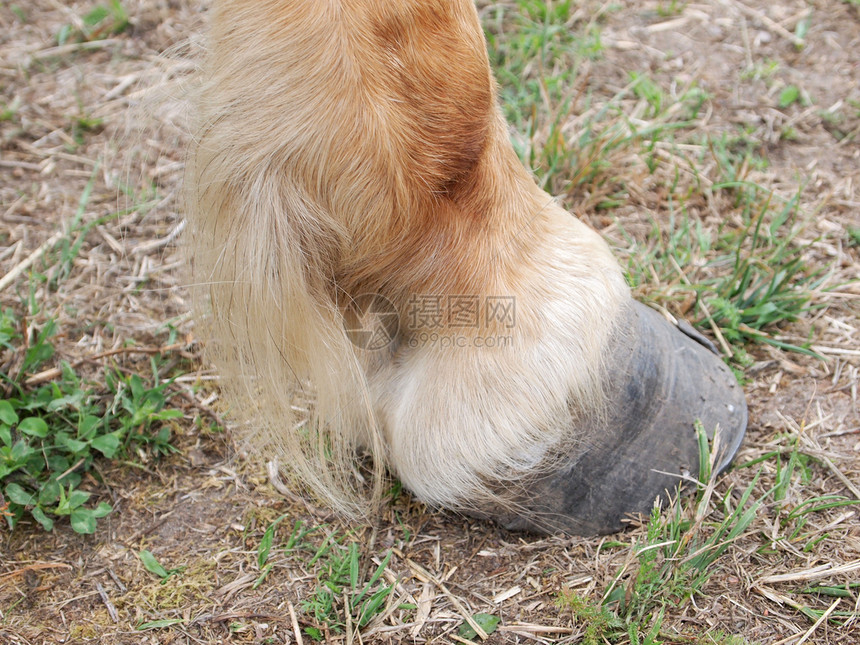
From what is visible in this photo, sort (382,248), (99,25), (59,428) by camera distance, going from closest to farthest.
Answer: (382,248) < (59,428) < (99,25)

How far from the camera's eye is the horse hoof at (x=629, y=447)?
1.43 metres

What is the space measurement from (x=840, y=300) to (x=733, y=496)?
0.72 metres

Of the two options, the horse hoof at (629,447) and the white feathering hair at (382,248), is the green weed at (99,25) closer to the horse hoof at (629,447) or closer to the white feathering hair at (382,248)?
the white feathering hair at (382,248)

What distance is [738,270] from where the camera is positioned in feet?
6.09

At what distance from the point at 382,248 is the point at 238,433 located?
68 cm

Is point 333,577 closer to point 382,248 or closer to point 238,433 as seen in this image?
point 238,433

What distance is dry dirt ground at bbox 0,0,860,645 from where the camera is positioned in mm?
1377

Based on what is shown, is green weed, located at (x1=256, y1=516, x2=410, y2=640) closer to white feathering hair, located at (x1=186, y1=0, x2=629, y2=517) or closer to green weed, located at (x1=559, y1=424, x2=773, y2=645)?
white feathering hair, located at (x1=186, y1=0, x2=629, y2=517)

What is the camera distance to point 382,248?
125cm

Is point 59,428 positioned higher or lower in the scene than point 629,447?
higher

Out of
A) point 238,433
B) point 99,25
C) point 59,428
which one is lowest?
point 238,433

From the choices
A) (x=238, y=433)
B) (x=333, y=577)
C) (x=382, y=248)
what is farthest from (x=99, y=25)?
(x=333, y=577)

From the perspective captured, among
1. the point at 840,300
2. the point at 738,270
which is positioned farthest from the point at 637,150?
the point at 840,300

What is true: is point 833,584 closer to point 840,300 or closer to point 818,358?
point 818,358
